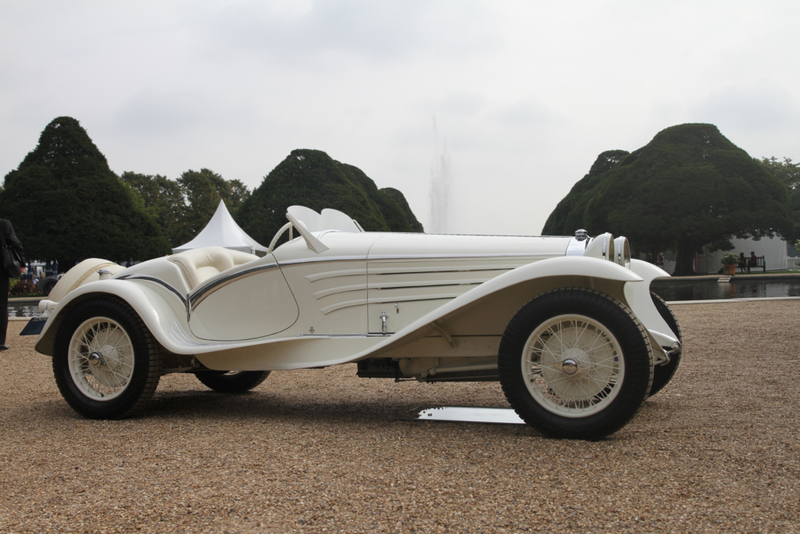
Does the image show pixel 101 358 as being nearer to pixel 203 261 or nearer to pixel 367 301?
pixel 203 261

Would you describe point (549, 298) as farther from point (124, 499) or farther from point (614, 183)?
point (614, 183)

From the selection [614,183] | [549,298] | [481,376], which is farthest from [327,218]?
[614,183]

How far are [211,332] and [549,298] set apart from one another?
233 cm

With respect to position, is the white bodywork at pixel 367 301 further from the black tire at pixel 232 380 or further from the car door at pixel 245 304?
the black tire at pixel 232 380

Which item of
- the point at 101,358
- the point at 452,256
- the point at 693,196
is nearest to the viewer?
the point at 452,256

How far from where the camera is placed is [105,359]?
419 centimetres

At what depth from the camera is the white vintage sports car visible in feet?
10.4

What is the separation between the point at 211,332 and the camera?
4.16m

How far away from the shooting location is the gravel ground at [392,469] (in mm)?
2186

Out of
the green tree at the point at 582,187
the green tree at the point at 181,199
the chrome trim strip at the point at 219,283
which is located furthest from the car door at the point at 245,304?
the green tree at the point at 181,199

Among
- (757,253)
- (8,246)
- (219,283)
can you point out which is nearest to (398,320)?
(219,283)

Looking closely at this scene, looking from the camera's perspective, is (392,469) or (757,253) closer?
(392,469)

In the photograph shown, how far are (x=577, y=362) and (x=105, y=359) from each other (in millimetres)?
3169

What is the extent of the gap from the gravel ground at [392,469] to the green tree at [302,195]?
3373 cm
